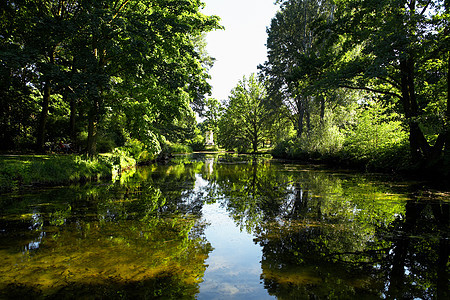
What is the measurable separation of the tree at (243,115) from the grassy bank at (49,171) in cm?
3029

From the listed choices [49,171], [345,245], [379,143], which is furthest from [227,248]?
[379,143]

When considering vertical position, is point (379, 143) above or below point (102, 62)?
below

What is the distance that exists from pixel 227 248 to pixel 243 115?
1547 inches

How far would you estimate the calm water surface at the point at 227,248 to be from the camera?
3.11 metres

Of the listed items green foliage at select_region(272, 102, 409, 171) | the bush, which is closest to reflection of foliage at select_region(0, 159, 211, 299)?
green foliage at select_region(272, 102, 409, 171)

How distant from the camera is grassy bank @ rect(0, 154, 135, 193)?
31.8 ft

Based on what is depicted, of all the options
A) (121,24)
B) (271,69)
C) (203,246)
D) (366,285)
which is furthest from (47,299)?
(271,69)

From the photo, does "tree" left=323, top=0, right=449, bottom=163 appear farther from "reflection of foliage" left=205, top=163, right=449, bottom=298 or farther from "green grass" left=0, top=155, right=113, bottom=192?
"green grass" left=0, top=155, right=113, bottom=192

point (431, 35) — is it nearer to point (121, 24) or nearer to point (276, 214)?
point (276, 214)

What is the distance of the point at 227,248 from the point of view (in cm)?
454

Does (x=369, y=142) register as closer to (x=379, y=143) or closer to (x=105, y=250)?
(x=379, y=143)

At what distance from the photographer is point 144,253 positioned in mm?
4074

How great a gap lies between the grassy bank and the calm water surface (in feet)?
8.12

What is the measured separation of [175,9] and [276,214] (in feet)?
42.7
